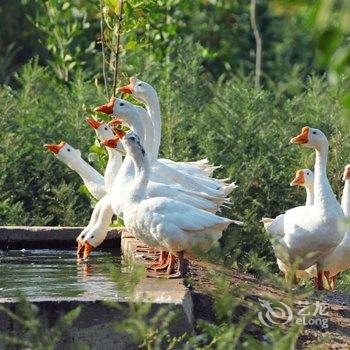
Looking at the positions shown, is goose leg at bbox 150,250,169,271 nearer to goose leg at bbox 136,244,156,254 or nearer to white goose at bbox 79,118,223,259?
goose leg at bbox 136,244,156,254

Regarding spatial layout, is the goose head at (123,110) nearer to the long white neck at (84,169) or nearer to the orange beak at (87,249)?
the long white neck at (84,169)

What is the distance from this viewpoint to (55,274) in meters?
8.11

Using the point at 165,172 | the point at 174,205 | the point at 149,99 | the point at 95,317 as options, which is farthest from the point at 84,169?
the point at 95,317

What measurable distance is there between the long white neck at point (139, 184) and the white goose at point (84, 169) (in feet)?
7.14

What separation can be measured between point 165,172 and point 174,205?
70.4 inches

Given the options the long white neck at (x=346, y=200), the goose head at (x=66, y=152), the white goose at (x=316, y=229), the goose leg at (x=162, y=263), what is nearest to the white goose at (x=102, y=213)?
the goose head at (x=66, y=152)

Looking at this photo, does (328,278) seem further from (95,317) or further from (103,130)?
(95,317)

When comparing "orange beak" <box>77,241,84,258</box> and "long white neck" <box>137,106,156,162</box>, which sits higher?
"long white neck" <box>137,106,156,162</box>

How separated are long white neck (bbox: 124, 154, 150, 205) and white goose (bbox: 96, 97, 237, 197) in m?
0.98

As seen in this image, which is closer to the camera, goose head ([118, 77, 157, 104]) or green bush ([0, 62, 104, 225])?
goose head ([118, 77, 157, 104])

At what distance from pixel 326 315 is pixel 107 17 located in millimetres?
4777

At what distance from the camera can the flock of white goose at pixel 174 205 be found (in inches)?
289

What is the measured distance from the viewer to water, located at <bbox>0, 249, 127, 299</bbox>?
276 inches

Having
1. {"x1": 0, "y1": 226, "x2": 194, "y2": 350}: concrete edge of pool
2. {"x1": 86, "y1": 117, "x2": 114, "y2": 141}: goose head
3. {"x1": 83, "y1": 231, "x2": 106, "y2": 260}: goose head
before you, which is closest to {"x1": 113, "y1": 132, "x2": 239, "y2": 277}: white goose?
{"x1": 0, "y1": 226, "x2": 194, "y2": 350}: concrete edge of pool
